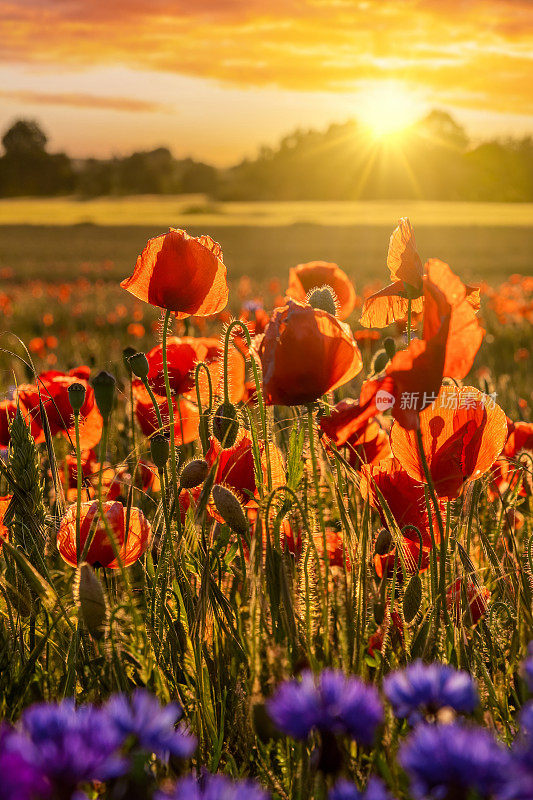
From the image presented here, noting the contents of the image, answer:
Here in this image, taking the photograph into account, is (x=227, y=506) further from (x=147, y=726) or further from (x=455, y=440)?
(x=147, y=726)

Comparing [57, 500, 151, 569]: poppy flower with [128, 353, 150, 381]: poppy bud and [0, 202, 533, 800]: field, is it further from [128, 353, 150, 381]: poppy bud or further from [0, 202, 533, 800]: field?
[128, 353, 150, 381]: poppy bud

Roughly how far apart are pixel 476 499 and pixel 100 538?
614 mm

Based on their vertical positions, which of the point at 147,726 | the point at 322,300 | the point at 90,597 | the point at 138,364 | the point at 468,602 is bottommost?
the point at 468,602

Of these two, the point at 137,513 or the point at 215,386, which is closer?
the point at 137,513

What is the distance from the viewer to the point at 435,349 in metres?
→ 0.97

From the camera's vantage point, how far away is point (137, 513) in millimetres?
1390

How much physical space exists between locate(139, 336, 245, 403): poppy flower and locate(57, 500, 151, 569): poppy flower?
1.32 ft

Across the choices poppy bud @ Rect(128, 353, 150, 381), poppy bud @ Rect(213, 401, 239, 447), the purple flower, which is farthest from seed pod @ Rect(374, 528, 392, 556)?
the purple flower

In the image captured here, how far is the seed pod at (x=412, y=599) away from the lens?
122cm

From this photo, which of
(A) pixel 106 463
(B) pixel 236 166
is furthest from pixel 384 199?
(A) pixel 106 463

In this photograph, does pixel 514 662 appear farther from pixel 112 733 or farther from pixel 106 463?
pixel 106 463

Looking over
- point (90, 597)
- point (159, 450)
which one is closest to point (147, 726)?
point (90, 597)

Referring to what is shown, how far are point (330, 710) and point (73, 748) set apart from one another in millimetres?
193

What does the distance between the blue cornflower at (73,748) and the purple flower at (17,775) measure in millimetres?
15
